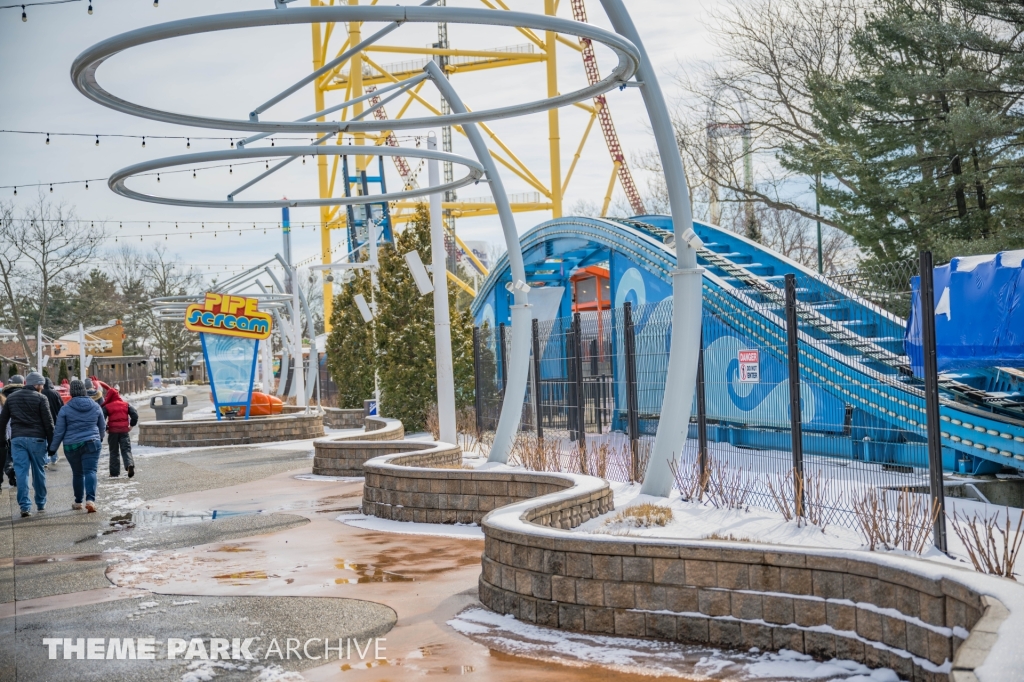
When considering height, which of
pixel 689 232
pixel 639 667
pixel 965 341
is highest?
pixel 689 232

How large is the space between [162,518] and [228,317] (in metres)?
18.4

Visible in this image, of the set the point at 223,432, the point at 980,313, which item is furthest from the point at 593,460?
the point at 223,432

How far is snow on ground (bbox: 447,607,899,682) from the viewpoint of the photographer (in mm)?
5922

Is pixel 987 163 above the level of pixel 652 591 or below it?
above

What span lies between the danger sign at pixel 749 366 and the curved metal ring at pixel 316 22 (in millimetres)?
3628

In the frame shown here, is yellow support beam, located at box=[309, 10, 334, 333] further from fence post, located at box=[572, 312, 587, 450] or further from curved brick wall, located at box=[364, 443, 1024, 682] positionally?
curved brick wall, located at box=[364, 443, 1024, 682]

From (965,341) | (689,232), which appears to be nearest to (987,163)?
(965,341)

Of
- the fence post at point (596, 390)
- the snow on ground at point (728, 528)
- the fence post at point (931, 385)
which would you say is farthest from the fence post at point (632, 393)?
the fence post at point (931, 385)

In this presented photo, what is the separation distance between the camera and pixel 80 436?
1426cm

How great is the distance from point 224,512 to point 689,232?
7.55m

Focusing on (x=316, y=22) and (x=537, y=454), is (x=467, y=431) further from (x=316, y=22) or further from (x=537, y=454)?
(x=316, y=22)

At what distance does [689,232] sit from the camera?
1045cm

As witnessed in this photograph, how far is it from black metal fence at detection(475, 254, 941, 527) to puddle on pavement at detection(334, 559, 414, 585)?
356 centimetres

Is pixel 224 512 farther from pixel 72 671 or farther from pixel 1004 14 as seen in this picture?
pixel 1004 14
